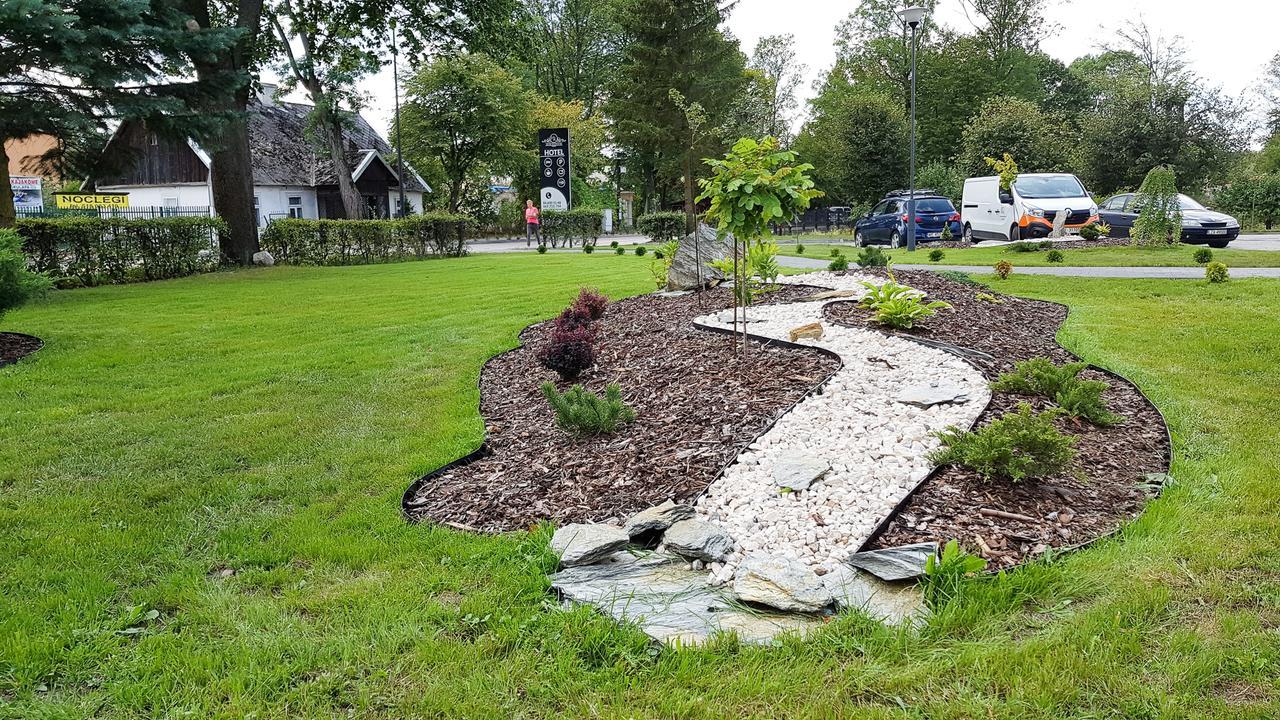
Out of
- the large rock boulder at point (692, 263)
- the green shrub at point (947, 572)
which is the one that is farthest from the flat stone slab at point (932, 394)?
the large rock boulder at point (692, 263)

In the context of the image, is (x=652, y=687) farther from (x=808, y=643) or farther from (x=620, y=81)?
(x=620, y=81)

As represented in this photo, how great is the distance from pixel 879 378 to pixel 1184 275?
8453 millimetres

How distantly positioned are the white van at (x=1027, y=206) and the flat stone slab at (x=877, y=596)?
17524 mm

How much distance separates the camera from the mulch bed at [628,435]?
3.75 metres

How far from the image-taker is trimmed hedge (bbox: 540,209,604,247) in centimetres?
2609

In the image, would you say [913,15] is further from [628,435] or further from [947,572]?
[947,572]

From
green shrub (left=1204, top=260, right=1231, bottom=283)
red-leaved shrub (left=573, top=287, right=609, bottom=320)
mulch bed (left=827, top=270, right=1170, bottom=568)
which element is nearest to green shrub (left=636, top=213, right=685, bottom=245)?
green shrub (left=1204, top=260, right=1231, bottom=283)

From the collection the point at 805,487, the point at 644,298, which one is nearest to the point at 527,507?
the point at 805,487

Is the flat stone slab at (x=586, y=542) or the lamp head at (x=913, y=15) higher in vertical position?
the lamp head at (x=913, y=15)

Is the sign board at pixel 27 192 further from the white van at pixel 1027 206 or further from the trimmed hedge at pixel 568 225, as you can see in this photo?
the white van at pixel 1027 206

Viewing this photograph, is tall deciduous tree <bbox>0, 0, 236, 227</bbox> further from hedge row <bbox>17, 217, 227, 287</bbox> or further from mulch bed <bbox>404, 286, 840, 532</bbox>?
mulch bed <bbox>404, 286, 840, 532</bbox>

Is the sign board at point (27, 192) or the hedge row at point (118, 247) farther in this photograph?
the sign board at point (27, 192)

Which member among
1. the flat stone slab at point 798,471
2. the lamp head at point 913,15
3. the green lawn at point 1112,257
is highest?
the lamp head at point 913,15

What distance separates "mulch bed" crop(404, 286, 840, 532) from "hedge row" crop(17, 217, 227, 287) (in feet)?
37.4
